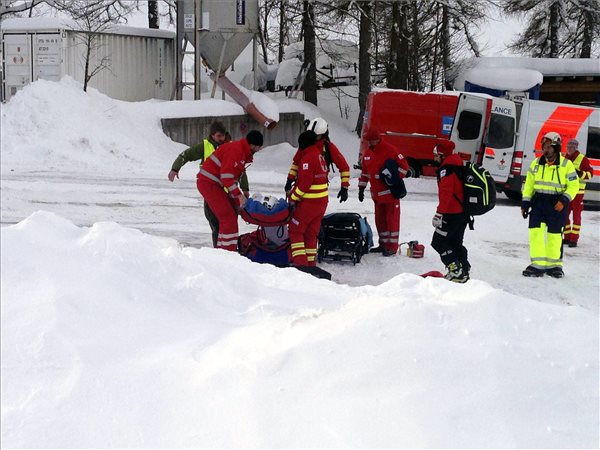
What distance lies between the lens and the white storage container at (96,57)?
2228 cm

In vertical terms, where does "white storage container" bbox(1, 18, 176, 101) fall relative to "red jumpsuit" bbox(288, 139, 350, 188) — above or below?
above

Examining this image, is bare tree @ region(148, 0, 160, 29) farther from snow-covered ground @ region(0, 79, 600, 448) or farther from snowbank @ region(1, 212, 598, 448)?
snowbank @ region(1, 212, 598, 448)

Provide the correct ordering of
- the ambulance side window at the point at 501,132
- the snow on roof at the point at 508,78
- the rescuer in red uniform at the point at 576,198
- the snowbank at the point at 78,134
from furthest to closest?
the snow on roof at the point at 508,78 → the snowbank at the point at 78,134 → the ambulance side window at the point at 501,132 → the rescuer in red uniform at the point at 576,198

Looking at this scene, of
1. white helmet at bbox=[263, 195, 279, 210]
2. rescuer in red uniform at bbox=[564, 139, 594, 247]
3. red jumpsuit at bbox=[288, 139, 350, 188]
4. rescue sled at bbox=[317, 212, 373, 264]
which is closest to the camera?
white helmet at bbox=[263, 195, 279, 210]

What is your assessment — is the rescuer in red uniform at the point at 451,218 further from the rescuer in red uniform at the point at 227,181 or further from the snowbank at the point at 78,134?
the snowbank at the point at 78,134

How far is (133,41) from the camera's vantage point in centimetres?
2512

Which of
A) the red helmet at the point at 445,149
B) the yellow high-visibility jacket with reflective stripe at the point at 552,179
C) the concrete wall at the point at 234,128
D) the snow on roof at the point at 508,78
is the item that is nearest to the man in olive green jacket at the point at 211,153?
the red helmet at the point at 445,149

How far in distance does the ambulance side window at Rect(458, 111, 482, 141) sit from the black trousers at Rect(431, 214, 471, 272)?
27.6 feet

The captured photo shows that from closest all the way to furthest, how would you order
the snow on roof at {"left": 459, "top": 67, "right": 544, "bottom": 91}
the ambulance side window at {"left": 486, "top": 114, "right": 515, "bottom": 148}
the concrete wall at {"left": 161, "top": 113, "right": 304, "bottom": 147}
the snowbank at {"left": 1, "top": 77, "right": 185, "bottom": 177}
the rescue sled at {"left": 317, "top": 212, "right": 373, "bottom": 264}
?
the rescue sled at {"left": 317, "top": 212, "right": 373, "bottom": 264} < the ambulance side window at {"left": 486, "top": 114, "right": 515, "bottom": 148} < the snowbank at {"left": 1, "top": 77, "right": 185, "bottom": 177} < the concrete wall at {"left": 161, "top": 113, "right": 304, "bottom": 147} < the snow on roof at {"left": 459, "top": 67, "right": 544, "bottom": 91}

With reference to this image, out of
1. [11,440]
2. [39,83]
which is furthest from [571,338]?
[39,83]

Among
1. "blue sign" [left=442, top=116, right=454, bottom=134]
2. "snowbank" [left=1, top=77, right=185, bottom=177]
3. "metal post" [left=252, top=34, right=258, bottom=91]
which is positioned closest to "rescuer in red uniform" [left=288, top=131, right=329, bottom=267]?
"snowbank" [left=1, top=77, right=185, bottom=177]

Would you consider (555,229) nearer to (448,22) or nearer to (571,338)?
(571,338)

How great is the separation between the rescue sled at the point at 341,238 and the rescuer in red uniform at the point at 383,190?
500mm

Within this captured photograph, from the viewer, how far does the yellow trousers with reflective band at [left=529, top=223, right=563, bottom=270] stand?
9.49 m
